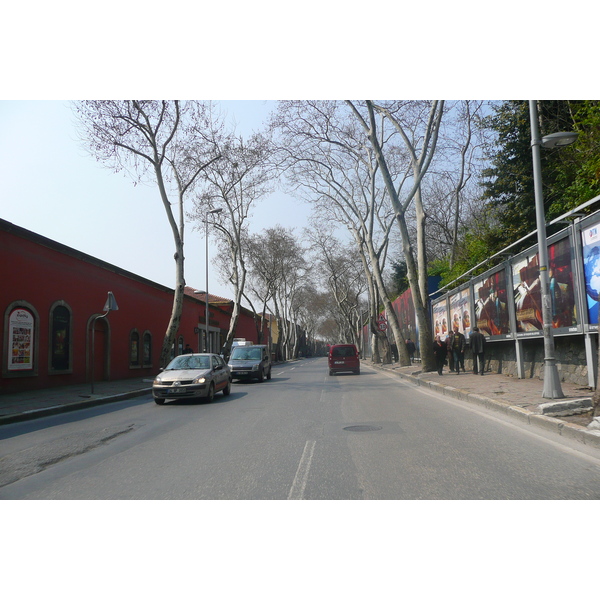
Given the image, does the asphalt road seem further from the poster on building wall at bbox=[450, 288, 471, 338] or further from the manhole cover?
the poster on building wall at bbox=[450, 288, 471, 338]

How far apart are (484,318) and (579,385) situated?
7.08 metres

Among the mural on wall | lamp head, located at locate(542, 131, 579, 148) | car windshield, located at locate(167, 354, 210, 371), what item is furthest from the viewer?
car windshield, located at locate(167, 354, 210, 371)

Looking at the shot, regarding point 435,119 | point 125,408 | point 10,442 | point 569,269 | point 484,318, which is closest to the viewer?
point 10,442

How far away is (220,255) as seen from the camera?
47812 mm

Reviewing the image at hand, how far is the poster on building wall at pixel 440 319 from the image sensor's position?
26.8 metres

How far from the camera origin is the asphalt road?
532 cm

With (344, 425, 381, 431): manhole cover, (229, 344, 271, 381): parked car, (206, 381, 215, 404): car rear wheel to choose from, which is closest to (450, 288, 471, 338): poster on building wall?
(229, 344, 271, 381): parked car

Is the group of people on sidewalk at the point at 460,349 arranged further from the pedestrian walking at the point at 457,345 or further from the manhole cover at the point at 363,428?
the manhole cover at the point at 363,428

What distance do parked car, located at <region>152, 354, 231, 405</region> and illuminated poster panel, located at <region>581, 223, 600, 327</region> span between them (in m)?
9.59

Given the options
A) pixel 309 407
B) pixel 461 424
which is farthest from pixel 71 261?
pixel 461 424

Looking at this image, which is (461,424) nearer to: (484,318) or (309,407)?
(309,407)

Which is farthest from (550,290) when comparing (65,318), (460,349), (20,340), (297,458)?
(65,318)

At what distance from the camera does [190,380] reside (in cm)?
1425

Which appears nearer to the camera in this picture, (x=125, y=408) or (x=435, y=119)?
(x=125, y=408)
